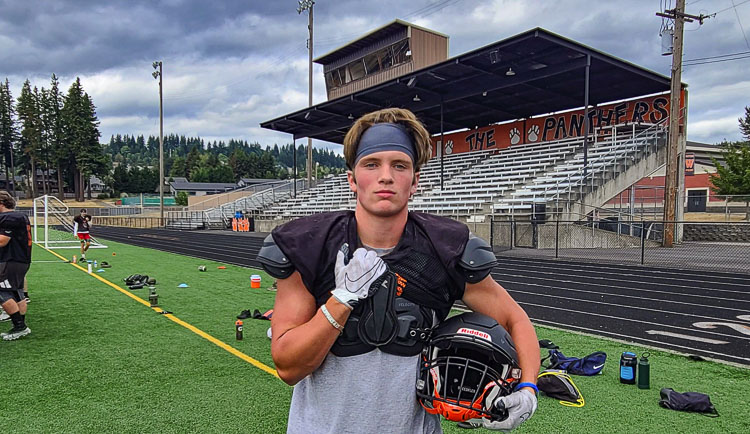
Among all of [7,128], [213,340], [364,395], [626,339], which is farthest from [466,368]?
[7,128]

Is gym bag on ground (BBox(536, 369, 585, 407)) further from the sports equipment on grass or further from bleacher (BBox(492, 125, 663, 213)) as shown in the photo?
bleacher (BBox(492, 125, 663, 213))

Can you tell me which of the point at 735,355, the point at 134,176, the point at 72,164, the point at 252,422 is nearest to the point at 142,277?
the point at 252,422

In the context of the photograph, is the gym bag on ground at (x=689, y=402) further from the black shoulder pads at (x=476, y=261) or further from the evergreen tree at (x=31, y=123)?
the evergreen tree at (x=31, y=123)

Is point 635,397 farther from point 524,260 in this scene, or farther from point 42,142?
point 42,142

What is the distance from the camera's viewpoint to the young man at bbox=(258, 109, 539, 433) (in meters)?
1.56

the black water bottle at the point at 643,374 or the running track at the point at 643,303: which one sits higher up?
the black water bottle at the point at 643,374

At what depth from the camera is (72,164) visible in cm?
7044

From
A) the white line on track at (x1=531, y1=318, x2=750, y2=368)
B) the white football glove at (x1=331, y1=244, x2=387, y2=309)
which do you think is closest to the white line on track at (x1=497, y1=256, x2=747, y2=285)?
the white line on track at (x1=531, y1=318, x2=750, y2=368)

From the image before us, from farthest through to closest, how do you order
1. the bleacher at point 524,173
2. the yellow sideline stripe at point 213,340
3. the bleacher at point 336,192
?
1. the bleacher at point 336,192
2. the bleacher at point 524,173
3. the yellow sideline stripe at point 213,340

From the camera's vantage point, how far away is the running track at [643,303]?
6812 millimetres

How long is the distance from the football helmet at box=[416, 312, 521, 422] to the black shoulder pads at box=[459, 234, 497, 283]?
149 mm

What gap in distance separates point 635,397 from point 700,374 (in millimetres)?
1244

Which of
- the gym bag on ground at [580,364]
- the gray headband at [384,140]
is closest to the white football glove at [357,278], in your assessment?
the gray headband at [384,140]

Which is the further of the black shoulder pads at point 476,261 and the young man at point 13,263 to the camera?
the young man at point 13,263
